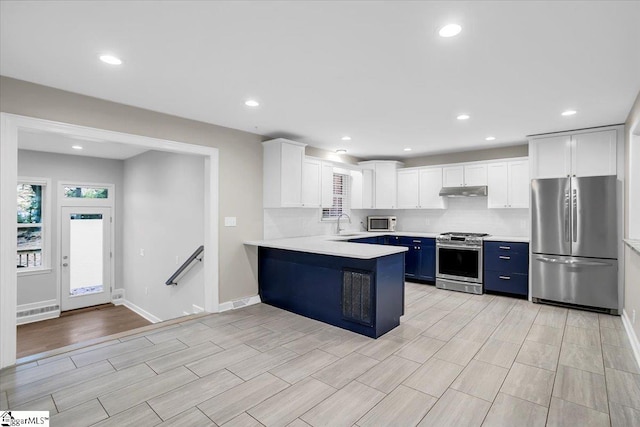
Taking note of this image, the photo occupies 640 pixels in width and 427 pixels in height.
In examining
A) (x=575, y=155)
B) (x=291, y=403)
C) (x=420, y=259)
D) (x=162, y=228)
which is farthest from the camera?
(x=420, y=259)

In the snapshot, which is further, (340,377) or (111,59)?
(340,377)

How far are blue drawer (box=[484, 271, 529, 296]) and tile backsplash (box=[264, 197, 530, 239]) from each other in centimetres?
97

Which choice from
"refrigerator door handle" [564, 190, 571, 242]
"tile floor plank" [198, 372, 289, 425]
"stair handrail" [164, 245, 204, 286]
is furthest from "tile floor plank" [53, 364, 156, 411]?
"refrigerator door handle" [564, 190, 571, 242]

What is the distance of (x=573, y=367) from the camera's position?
2818 millimetres

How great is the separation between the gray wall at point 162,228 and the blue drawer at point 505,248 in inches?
178

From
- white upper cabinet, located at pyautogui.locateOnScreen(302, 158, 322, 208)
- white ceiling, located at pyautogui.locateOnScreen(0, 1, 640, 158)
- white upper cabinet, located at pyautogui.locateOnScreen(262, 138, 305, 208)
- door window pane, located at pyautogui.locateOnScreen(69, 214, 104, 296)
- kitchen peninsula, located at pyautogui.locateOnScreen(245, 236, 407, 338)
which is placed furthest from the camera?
door window pane, located at pyautogui.locateOnScreen(69, 214, 104, 296)

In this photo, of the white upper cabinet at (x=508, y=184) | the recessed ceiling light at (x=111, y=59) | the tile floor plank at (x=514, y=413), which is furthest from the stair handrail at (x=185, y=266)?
the white upper cabinet at (x=508, y=184)

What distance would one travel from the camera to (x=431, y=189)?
20.7 ft

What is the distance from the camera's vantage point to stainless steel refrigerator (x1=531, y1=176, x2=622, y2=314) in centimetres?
418

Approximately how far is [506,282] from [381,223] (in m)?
2.56

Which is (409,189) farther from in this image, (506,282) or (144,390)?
(144,390)

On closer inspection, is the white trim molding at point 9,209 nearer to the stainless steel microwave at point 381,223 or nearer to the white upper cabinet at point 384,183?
the white upper cabinet at point 384,183

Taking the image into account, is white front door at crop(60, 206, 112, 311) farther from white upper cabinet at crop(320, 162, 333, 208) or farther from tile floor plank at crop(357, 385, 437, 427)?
tile floor plank at crop(357, 385, 437, 427)

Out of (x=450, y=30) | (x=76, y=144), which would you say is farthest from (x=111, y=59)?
(x=76, y=144)
